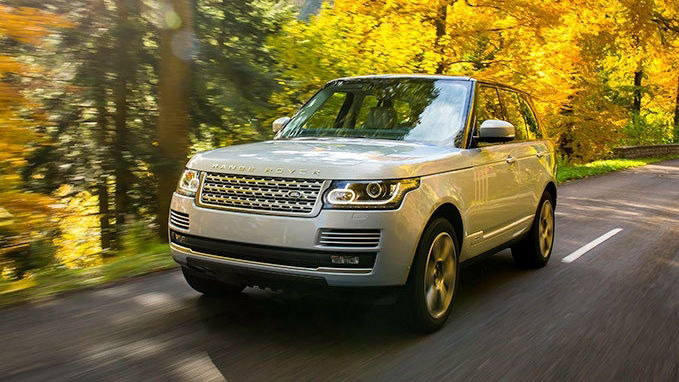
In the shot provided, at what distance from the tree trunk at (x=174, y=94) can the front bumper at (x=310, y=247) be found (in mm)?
5252

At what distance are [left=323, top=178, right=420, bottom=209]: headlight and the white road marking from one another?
13.3ft

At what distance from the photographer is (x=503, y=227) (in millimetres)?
6129

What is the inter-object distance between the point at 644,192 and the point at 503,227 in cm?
1209

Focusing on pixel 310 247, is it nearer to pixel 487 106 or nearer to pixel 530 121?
pixel 487 106

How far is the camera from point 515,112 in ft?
22.9

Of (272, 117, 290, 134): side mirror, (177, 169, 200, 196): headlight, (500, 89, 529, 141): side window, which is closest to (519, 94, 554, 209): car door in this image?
(500, 89, 529, 141): side window

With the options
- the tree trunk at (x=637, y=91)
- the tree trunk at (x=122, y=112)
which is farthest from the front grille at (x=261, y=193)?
the tree trunk at (x=637, y=91)

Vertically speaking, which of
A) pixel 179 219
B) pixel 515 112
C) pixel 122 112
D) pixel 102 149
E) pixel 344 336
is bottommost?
pixel 102 149

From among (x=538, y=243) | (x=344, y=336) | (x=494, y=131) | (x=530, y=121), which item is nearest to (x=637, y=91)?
(x=530, y=121)

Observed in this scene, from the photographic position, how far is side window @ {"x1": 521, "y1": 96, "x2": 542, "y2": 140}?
731 cm

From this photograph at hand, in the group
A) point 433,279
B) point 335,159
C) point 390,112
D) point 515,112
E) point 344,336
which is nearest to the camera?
point 335,159

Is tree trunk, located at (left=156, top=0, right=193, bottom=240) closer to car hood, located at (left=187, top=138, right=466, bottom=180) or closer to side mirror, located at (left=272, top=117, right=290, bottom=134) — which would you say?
side mirror, located at (left=272, top=117, right=290, bottom=134)

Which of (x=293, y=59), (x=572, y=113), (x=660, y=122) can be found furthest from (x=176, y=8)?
(x=660, y=122)

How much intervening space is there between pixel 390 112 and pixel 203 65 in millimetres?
7987
